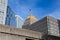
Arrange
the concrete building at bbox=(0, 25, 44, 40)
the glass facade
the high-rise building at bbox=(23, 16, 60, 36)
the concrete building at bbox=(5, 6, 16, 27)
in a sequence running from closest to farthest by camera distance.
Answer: the concrete building at bbox=(0, 25, 44, 40), the glass facade, the high-rise building at bbox=(23, 16, 60, 36), the concrete building at bbox=(5, 6, 16, 27)

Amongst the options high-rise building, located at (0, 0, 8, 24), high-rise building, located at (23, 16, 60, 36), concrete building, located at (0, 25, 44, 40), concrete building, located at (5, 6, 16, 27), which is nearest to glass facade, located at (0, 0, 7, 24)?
high-rise building, located at (0, 0, 8, 24)

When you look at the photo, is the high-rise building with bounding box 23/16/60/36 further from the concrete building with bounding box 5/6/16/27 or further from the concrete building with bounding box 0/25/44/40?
the concrete building with bounding box 0/25/44/40

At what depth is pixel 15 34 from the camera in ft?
30.3

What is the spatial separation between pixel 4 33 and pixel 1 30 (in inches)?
11.1

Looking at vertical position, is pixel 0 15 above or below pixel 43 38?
above

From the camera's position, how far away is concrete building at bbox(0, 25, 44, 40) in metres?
8.85

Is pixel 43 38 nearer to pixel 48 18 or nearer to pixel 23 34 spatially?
pixel 23 34

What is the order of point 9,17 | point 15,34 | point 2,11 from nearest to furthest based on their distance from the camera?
1. point 15,34
2. point 2,11
3. point 9,17

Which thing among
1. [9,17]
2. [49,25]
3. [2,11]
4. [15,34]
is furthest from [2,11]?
[15,34]

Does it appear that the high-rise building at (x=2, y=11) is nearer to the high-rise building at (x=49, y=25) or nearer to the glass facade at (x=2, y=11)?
the glass facade at (x=2, y=11)

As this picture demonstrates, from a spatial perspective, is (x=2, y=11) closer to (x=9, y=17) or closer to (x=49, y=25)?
(x=9, y=17)

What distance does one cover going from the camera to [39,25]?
9475 cm

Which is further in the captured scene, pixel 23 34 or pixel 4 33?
Result: pixel 23 34

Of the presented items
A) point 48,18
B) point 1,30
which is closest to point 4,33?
point 1,30
